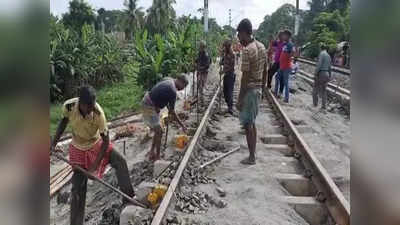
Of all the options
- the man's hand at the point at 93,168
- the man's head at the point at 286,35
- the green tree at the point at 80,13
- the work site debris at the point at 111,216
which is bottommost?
the work site debris at the point at 111,216

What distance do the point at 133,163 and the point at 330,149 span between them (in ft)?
11.4

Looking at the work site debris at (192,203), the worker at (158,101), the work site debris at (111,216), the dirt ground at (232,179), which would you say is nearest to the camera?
the dirt ground at (232,179)

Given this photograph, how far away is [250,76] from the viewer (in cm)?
577

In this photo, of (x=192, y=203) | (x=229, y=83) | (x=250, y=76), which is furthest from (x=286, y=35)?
(x=192, y=203)

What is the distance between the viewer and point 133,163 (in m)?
6.94

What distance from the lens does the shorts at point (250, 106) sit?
5.84 meters

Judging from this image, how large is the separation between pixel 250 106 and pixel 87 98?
8.71 ft

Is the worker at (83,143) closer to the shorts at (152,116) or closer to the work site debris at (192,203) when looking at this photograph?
the work site debris at (192,203)

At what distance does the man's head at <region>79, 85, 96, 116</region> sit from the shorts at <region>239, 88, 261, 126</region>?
2476 mm

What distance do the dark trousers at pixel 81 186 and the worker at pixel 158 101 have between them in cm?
154

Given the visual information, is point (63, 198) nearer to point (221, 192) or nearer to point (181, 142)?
point (181, 142)

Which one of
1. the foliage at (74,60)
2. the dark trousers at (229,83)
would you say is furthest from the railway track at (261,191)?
the foliage at (74,60)
